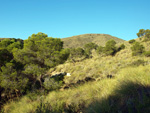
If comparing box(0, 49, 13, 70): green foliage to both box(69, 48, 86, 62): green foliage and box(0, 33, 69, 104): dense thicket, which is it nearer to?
box(0, 33, 69, 104): dense thicket

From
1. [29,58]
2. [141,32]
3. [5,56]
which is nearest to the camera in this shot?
[5,56]

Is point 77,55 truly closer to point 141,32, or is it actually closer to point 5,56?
point 5,56

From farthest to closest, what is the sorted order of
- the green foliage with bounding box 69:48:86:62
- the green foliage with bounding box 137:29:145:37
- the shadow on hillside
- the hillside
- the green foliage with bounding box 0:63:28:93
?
the hillside < the green foliage with bounding box 137:29:145:37 < the green foliage with bounding box 69:48:86:62 < the green foliage with bounding box 0:63:28:93 < the shadow on hillside

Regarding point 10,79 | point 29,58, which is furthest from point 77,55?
point 10,79

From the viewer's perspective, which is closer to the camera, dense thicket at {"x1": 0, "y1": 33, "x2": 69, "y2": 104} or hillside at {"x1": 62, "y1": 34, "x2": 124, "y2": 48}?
dense thicket at {"x1": 0, "y1": 33, "x2": 69, "y2": 104}

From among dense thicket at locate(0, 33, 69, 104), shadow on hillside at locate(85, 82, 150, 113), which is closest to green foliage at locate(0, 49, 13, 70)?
dense thicket at locate(0, 33, 69, 104)

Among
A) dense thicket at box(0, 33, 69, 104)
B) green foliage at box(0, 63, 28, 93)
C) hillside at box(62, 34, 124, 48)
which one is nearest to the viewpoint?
green foliage at box(0, 63, 28, 93)

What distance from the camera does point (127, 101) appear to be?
8.96 ft

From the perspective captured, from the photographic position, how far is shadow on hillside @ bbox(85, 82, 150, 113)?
7.71 ft

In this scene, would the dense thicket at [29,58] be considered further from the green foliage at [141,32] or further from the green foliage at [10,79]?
the green foliage at [141,32]

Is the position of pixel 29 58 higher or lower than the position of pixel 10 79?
higher

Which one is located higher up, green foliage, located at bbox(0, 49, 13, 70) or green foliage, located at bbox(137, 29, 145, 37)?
green foliage, located at bbox(137, 29, 145, 37)

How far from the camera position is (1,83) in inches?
311

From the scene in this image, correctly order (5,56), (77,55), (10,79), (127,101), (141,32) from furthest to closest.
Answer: (141,32) → (77,55) → (5,56) → (10,79) → (127,101)
